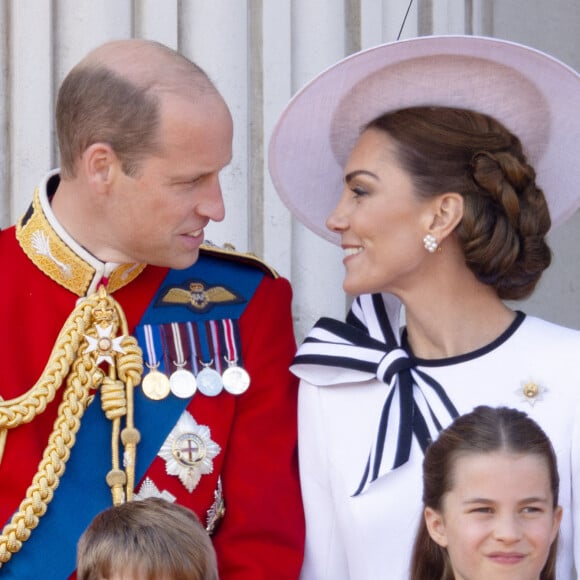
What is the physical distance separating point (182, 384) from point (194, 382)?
2 centimetres

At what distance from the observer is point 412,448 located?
3311 millimetres

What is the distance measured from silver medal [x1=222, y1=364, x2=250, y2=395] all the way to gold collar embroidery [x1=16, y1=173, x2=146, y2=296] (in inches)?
10.7

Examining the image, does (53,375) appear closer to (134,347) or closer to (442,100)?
(134,347)

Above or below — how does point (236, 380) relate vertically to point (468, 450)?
above

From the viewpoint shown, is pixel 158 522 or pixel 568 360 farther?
pixel 568 360

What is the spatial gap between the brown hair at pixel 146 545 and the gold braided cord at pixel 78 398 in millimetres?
218

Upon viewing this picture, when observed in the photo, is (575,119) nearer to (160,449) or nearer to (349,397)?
(349,397)

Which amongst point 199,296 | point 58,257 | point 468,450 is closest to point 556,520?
point 468,450

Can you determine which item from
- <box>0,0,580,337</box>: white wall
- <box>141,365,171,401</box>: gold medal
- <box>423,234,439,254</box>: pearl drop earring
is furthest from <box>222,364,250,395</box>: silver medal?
<box>0,0,580,337</box>: white wall

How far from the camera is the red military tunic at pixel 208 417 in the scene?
3252mm

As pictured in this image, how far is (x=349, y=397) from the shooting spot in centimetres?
342

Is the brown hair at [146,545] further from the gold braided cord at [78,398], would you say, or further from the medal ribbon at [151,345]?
the medal ribbon at [151,345]

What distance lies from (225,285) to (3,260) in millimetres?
427

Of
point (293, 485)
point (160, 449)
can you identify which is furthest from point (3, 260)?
point (293, 485)
